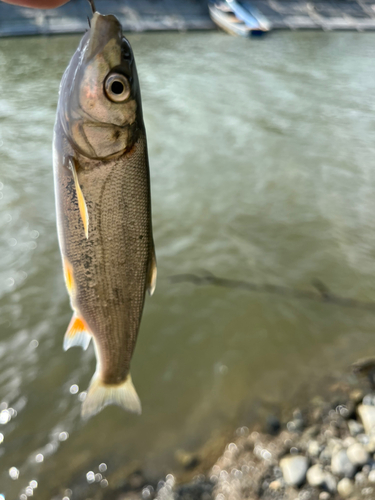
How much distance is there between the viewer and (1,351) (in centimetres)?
456

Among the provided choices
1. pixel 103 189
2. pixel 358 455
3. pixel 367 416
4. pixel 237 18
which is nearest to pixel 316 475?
pixel 358 455

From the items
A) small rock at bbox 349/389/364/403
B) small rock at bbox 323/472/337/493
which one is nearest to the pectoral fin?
small rock at bbox 323/472/337/493

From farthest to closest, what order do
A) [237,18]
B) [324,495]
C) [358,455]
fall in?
[237,18] → [358,455] → [324,495]

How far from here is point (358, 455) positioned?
3.29 meters

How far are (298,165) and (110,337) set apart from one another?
25.0ft

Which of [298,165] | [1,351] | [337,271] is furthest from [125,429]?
[298,165]

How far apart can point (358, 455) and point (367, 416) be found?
17.5 inches

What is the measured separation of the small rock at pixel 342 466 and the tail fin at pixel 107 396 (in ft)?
5.96

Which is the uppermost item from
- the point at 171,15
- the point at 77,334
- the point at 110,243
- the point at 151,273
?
the point at 110,243

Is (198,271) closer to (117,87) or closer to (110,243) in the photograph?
(110,243)

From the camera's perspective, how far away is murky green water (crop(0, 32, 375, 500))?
388 cm

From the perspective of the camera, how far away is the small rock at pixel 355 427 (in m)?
3.56

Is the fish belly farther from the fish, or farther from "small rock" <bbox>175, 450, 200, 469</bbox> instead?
"small rock" <bbox>175, 450, 200, 469</bbox>

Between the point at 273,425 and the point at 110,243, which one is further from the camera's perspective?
the point at 273,425
